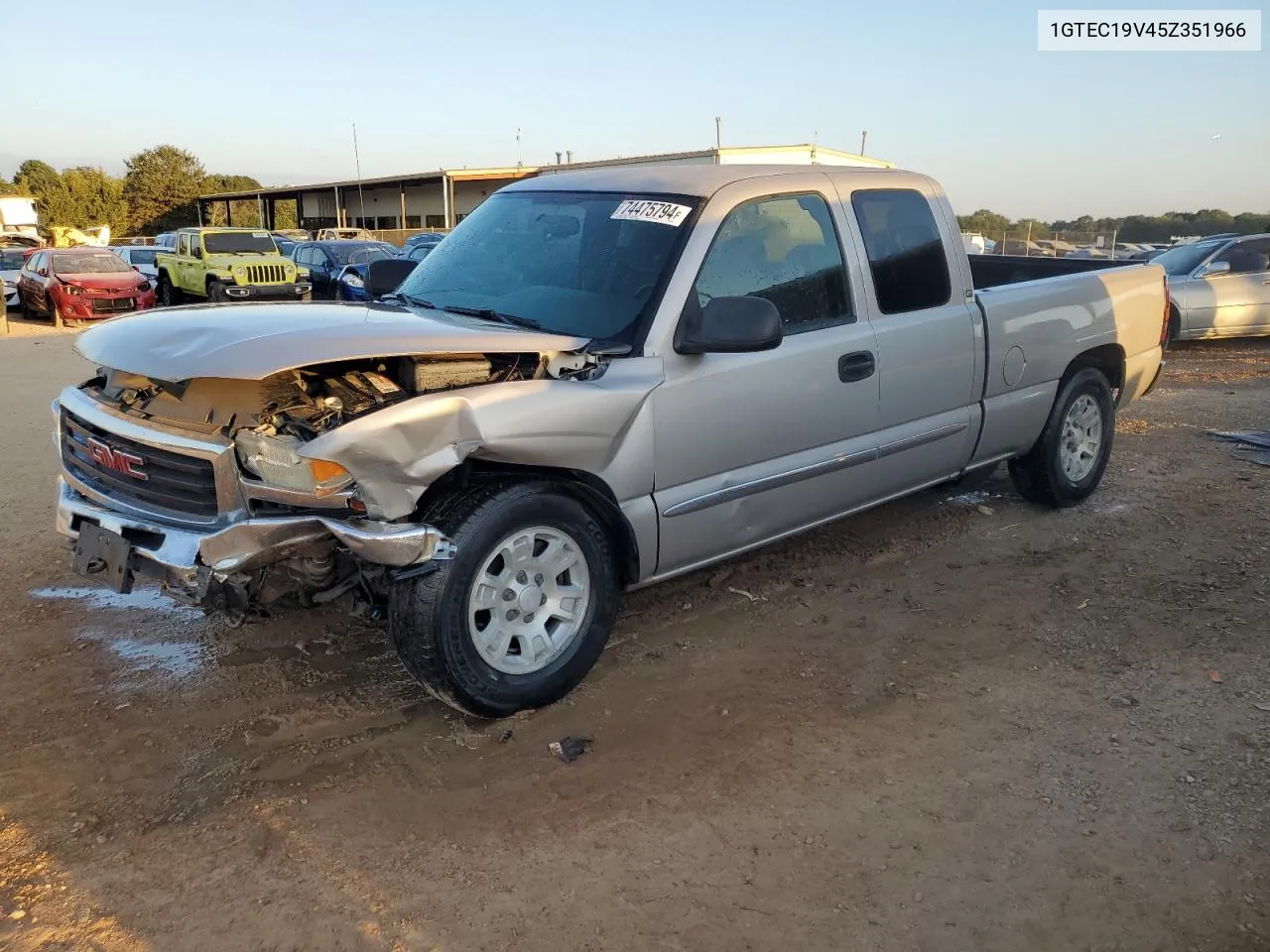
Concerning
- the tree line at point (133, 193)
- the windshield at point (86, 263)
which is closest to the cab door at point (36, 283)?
the windshield at point (86, 263)

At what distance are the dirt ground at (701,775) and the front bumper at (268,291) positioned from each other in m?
15.7

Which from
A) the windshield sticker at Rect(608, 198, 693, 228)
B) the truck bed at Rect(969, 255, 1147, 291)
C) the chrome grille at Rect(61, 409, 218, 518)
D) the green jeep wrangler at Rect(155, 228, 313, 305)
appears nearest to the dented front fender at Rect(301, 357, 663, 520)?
the chrome grille at Rect(61, 409, 218, 518)

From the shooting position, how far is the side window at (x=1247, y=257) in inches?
484

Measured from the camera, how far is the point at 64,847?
2766 millimetres

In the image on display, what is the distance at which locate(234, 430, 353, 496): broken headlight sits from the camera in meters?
2.98

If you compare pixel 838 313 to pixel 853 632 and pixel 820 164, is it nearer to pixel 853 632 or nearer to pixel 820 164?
pixel 820 164

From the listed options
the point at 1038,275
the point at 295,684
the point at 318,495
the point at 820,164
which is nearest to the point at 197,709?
the point at 295,684

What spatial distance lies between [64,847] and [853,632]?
3.04 m

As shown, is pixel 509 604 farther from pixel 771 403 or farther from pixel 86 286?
pixel 86 286

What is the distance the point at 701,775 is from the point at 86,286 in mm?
19674

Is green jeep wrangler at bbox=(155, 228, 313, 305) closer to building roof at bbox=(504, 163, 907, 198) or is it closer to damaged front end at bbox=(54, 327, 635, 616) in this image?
building roof at bbox=(504, 163, 907, 198)

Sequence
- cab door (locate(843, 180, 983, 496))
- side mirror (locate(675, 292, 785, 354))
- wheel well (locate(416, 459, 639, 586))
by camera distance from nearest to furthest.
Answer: wheel well (locate(416, 459, 639, 586)) < side mirror (locate(675, 292, 785, 354)) < cab door (locate(843, 180, 983, 496))

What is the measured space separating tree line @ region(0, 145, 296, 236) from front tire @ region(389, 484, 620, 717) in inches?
2595

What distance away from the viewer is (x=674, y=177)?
13.4 ft
